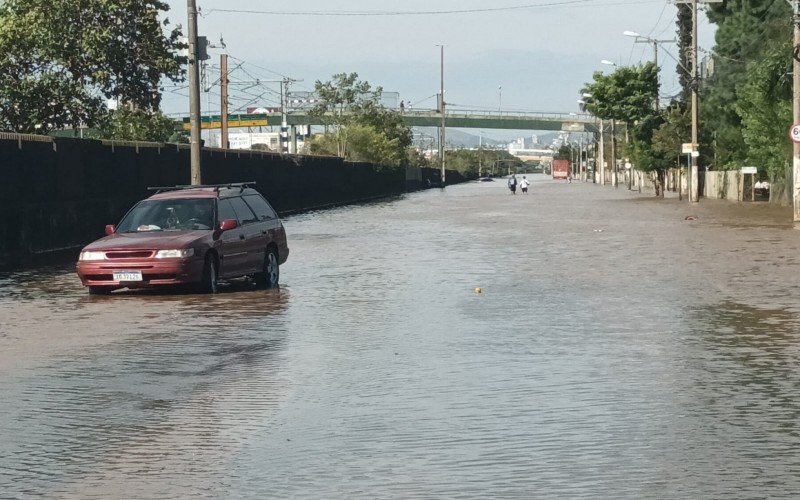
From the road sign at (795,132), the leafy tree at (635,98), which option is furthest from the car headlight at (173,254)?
the leafy tree at (635,98)

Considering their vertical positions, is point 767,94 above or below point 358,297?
above

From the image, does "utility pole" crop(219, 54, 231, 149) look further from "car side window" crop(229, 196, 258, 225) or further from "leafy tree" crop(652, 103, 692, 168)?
"car side window" crop(229, 196, 258, 225)

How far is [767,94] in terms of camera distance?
59.2 m

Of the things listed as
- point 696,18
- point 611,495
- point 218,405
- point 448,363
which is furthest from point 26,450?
point 696,18

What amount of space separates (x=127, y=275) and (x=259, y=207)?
3.44m

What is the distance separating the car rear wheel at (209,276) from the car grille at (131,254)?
796mm

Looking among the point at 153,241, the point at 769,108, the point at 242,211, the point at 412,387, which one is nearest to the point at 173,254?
the point at 153,241

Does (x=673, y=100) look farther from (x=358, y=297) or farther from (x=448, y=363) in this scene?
(x=448, y=363)

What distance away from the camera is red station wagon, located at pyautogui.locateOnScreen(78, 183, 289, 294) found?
816 inches

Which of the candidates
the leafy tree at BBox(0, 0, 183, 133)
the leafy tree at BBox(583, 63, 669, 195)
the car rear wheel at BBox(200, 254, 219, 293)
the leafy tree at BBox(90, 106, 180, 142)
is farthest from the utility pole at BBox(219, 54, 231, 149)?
the car rear wheel at BBox(200, 254, 219, 293)

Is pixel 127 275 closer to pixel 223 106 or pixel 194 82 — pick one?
pixel 194 82

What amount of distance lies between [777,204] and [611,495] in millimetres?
56705

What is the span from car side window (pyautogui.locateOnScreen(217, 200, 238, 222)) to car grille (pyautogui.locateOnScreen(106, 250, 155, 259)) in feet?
5.25

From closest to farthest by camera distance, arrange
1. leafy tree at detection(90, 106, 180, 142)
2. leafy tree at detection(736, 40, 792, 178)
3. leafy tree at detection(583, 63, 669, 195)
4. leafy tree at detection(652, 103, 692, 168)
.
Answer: leafy tree at detection(90, 106, 180, 142) < leafy tree at detection(736, 40, 792, 178) < leafy tree at detection(652, 103, 692, 168) < leafy tree at detection(583, 63, 669, 195)
